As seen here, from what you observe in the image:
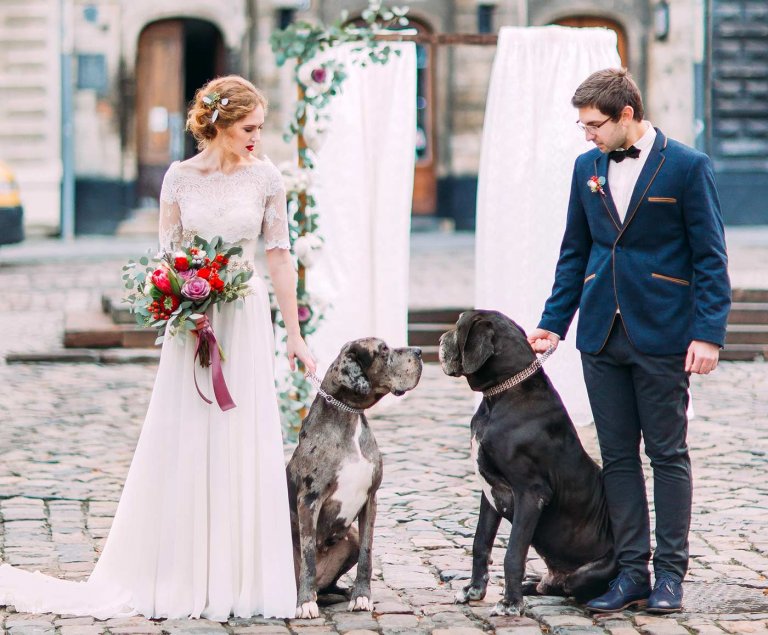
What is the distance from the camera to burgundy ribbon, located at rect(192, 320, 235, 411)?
16.3 feet

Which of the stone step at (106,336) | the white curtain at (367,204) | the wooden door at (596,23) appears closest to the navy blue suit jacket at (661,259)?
the white curtain at (367,204)

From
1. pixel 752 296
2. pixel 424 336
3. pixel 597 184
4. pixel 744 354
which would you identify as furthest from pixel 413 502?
pixel 752 296

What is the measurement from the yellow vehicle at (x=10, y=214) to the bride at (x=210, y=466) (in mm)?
12676

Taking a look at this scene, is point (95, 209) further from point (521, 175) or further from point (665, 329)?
point (665, 329)

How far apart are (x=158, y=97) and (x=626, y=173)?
18236 mm

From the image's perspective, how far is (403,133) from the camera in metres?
9.09

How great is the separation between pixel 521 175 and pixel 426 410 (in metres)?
1.65

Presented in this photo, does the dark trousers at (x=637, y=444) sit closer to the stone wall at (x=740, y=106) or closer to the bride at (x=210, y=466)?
the bride at (x=210, y=466)

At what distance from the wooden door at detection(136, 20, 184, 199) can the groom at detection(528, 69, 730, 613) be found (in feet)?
58.9

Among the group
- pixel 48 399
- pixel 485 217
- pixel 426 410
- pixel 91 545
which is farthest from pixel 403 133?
pixel 91 545

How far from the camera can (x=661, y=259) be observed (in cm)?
488

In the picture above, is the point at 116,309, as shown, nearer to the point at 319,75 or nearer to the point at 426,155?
the point at 319,75

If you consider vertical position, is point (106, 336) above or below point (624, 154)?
below

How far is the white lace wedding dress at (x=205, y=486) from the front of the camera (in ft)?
16.3
